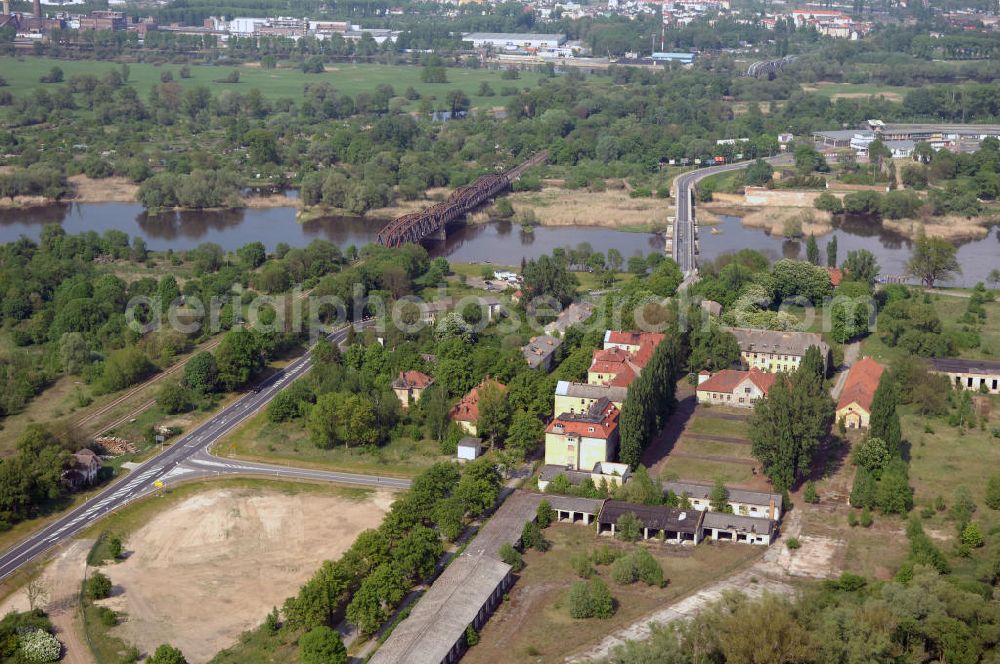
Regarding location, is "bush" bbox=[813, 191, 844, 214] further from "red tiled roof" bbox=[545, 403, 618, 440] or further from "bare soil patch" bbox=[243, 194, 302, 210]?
"red tiled roof" bbox=[545, 403, 618, 440]

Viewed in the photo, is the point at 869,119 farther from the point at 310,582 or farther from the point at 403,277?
the point at 310,582

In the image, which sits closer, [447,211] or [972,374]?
[972,374]

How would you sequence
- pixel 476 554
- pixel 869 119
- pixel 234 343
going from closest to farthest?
pixel 476 554 → pixel 234 343 → pixel 869 119

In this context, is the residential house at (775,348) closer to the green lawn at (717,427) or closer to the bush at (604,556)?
the green lawn at (717,427)

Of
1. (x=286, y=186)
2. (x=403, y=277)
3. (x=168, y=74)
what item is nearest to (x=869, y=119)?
(x=286, y=186)

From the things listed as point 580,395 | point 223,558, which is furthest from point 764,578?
point 223,558

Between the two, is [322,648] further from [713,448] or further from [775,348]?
[775,348]
